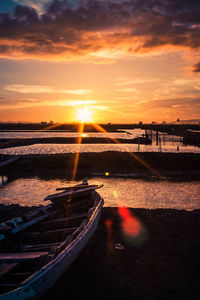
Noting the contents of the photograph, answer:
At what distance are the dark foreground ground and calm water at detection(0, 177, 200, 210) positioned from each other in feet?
15.1

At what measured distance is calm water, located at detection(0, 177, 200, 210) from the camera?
51.3 ft

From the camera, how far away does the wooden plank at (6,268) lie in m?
5.21

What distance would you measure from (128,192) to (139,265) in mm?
11094

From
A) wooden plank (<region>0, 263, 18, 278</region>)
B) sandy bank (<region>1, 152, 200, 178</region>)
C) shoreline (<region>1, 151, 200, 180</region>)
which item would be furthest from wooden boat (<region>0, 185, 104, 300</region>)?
sandy bank (<region>1, 152, 200, 178</region>)

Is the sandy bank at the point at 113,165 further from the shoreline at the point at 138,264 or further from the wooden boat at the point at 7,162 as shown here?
the shoreline at the point at 138,264

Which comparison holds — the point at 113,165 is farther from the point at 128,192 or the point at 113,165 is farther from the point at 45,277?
the point at 45,277

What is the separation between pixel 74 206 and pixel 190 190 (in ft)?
38.5

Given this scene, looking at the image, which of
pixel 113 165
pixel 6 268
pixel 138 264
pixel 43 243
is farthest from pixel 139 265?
pixel 113 165

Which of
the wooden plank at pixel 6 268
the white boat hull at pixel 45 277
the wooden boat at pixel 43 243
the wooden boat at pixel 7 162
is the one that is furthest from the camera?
the wooden boat at pixel 7 162

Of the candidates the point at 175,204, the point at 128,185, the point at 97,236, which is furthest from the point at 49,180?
the point at 97,236

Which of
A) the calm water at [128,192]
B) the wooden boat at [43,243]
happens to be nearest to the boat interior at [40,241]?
the wooden boat at [43,243]

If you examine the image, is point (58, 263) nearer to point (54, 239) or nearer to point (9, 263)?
point (9, 263)

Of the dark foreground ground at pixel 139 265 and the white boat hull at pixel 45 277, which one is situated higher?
the white boat hull at pixel 45 277

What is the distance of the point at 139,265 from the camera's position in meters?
7.48
